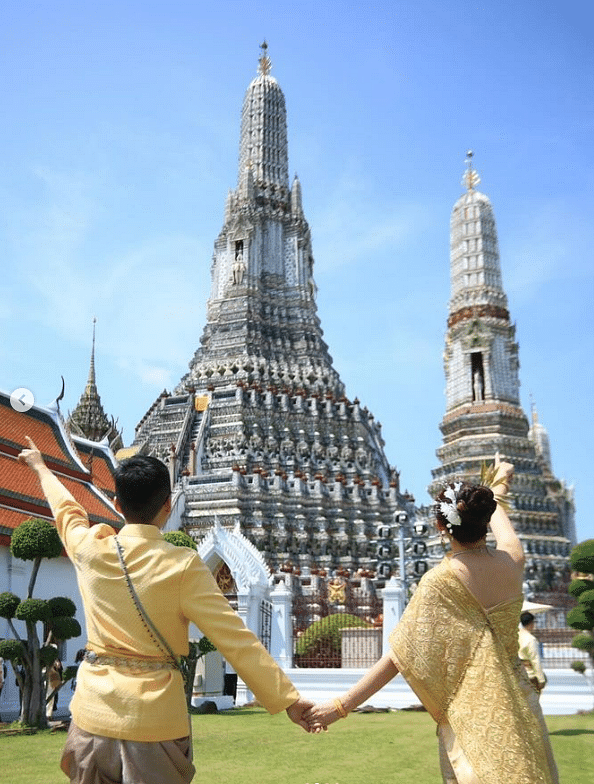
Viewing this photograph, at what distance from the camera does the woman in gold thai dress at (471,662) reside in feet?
11.5

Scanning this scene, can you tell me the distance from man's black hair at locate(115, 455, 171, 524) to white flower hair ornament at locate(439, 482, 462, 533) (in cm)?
125

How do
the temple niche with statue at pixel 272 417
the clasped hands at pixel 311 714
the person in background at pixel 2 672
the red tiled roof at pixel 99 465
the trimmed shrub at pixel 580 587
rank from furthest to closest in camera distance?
1. the temple niche with statue at pixel 272 417
2. the red tiled roof at pixel 99 465
3. the trimmed shrub at pixel 580 587
4. the person in background at pixel 2 672
5. the clasped hands at pixel 311 714

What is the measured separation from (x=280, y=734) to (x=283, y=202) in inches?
1562

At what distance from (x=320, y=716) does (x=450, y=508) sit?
112 centimetres

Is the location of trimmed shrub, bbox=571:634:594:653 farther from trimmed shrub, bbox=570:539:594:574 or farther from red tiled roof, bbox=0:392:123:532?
red tiled roof, bbox=0:392:123:532

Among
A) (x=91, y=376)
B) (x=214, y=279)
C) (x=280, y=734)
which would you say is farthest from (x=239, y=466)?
(x=280, y=734)

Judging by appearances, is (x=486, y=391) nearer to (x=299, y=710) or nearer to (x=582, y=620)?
(x=582, y=620)

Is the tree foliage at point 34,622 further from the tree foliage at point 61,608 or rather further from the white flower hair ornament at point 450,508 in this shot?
the white flower hair ornament at point 450,508

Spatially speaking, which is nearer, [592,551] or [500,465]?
[500,465]

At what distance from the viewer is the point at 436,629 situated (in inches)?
147

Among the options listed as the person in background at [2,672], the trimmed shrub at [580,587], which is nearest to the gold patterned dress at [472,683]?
the person in background at [2,672]

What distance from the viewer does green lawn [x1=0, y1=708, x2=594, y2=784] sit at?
8.20 metres

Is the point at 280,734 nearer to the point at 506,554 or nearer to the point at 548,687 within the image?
the point at 548,687

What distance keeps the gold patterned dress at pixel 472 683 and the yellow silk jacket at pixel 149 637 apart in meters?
0.61
